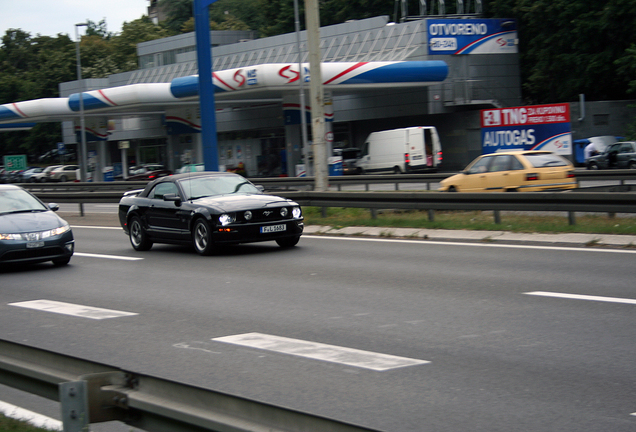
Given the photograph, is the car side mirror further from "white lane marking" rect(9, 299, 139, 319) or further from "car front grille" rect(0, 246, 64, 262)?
"white lane marking" rect(9, 299, 139, 319)

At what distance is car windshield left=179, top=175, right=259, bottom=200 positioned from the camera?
1411 centimetres

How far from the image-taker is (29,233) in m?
12.5

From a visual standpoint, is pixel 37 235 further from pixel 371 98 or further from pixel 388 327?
pixel 371 98

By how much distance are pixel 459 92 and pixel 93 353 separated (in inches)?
1729

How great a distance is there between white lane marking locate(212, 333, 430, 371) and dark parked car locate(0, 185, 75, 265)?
21.2 feet

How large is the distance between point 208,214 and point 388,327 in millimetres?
6492

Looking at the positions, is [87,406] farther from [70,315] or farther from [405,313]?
[70,315]

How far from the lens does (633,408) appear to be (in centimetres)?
468

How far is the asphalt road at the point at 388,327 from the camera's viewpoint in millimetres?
4984

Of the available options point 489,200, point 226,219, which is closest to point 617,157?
point 489,200

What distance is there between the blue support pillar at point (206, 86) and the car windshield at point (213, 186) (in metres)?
9.34

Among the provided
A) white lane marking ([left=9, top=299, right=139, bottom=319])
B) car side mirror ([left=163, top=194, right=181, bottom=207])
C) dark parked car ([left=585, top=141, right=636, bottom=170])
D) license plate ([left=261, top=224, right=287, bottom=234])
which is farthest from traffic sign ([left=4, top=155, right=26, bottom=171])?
white lane marking ([left=9, top=299, right=139, bottom=319])

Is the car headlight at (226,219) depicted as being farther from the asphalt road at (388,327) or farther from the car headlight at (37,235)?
the car headlight at (37,235)

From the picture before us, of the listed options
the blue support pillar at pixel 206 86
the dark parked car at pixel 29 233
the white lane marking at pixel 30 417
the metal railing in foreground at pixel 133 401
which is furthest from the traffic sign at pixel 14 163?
the metal railing in foreground at pixel 133 401
